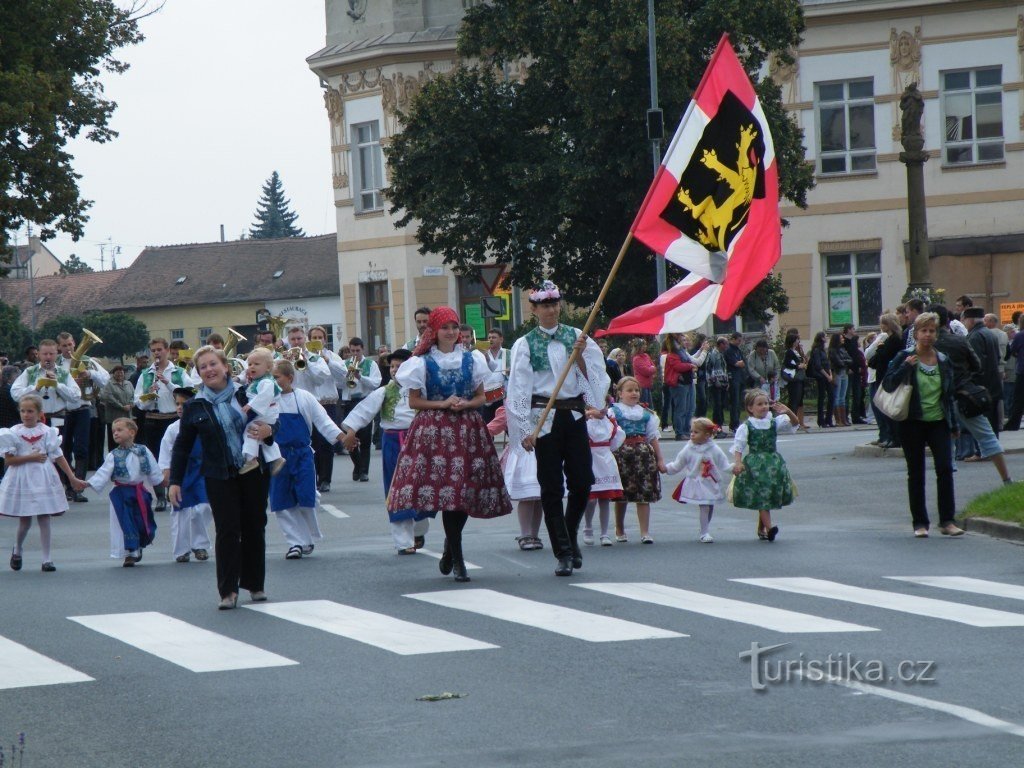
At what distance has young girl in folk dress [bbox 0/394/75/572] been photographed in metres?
14.4

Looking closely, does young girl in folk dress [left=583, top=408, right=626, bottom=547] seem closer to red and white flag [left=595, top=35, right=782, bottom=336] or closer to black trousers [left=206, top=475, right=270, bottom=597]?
red and white flag [left=595, top=35, right=782, bottom=336]

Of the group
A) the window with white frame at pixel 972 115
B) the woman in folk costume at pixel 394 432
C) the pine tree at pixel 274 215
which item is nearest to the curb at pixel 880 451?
the woman in folk costume at pixel 394 432

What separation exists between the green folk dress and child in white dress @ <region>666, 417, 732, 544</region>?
0.76 feet

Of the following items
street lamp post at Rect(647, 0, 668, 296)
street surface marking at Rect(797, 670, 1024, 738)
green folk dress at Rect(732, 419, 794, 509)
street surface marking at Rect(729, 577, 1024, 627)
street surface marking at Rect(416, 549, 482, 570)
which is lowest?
street surface marking at Rect(416, 549, 482, 570)

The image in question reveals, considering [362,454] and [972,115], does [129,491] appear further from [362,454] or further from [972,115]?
[972,115]

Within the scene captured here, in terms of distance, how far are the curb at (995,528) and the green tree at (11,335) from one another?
5792cm

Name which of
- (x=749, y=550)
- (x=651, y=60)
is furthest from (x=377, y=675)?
(x=651, y=60)

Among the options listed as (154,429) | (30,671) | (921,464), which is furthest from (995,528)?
(154,429)

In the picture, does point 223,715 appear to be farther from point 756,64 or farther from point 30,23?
point 756,64

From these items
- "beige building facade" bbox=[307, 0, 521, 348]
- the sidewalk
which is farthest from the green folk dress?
"beige building facade" bbox=[307, 0, 521, 348]

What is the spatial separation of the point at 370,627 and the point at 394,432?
5.70 m

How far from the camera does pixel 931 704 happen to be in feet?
23.5

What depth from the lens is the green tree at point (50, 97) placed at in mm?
30516

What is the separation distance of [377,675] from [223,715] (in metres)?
1.04
